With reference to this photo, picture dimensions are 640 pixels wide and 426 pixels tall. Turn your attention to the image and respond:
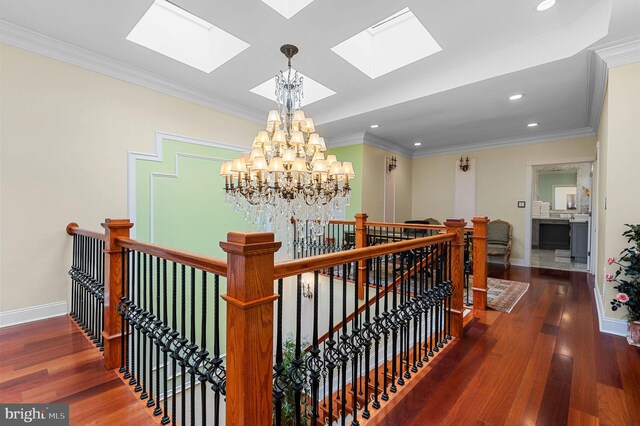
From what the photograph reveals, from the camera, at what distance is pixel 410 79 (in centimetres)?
354

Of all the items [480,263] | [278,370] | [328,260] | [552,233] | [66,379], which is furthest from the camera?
[552,233]

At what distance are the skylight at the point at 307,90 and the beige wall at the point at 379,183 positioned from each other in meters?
1.68


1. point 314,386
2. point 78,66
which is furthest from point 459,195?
point 78,66

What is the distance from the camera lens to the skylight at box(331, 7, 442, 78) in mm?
2975

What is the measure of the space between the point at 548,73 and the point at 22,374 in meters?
5.28

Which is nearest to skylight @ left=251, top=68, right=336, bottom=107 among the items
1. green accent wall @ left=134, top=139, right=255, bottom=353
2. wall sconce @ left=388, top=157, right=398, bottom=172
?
green accent wall @ left=134, top=139, right=255, bottom=353

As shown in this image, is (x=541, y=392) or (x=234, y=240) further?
(x=541, y=392)

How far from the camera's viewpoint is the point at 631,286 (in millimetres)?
2348

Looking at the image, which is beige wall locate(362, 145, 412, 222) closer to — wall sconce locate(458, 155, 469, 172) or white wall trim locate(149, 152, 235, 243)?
wall sconce locate(458, 155, 469, 172)

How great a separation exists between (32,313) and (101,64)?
2.69 meters

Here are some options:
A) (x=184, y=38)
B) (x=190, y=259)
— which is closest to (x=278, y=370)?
(x=190, y=259)

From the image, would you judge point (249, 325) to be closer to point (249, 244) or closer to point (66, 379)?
point (249, 244)

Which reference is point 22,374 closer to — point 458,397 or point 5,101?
point 5,101

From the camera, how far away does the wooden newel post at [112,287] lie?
6.03ft
